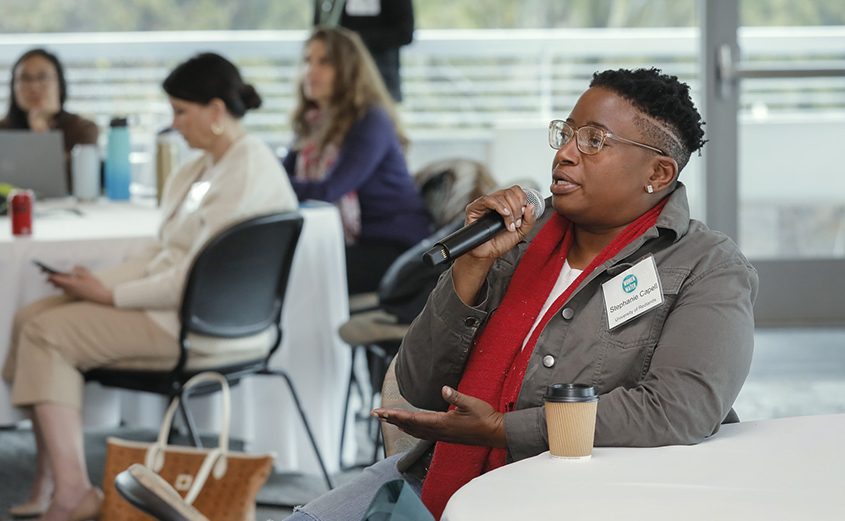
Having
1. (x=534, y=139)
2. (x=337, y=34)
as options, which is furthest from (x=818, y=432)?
(x=534, y=139)

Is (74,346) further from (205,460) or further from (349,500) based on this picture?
(349,500)

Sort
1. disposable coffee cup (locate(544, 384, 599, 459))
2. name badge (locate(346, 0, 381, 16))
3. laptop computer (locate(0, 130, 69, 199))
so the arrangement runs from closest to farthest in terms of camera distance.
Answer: disposable coffee cup (locate(544, 384, 599, 459)) → laptop computer (locate(0, 130, 69, 199)) → name badge (locate(346, 0, 381, 16))

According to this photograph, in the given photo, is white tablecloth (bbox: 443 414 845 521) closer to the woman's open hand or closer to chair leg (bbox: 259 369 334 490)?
the woman's open hand

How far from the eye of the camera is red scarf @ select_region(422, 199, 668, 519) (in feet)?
5.81

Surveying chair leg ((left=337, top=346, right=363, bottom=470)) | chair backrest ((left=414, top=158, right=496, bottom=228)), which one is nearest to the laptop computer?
chair backrest ((left=414, top=158, right=496, bottom=228))

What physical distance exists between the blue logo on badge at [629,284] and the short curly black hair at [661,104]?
8.9 inches

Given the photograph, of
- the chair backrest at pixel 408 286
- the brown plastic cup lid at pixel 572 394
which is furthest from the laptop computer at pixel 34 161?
the brown plastic cup lid at pixel 572 394

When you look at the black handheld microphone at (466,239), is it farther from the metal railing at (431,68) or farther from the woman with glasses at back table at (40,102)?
the metal railing at (431,68)

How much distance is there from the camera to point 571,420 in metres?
1.50

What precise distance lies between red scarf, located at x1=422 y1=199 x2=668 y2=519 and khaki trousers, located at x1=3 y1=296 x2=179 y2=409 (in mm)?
1732

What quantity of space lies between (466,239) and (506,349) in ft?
0.67

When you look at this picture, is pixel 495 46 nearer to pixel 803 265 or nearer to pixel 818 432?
pixel 803 265

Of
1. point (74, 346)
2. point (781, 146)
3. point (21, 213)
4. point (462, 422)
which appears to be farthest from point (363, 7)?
point (462, 422)

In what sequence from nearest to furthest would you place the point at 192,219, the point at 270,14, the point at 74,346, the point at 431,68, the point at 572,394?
1. the point at 572,394
2. the point at 74,346
3. the point at 192,219
4. the point at 431,68
5. the point at 270,14
